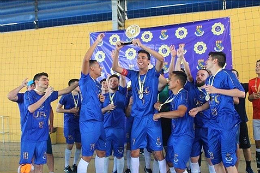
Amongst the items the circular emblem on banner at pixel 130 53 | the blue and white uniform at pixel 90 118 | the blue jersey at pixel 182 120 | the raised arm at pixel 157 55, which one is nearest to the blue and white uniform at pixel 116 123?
the blue and white uniform at pixel 90 118

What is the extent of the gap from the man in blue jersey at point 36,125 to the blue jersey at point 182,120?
1749 mm

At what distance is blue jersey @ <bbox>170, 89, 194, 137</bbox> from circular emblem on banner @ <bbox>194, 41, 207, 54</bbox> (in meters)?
2.62

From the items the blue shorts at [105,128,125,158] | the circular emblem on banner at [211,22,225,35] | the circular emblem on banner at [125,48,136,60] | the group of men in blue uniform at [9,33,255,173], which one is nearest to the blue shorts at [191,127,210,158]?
the group of men in blue uniform at [9,33,255,173]

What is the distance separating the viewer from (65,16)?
27.9 feet

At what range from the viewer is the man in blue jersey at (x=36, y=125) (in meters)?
4.09

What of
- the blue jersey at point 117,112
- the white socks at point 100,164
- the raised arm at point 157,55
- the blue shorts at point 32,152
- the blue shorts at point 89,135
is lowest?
the white socks at point 100,164

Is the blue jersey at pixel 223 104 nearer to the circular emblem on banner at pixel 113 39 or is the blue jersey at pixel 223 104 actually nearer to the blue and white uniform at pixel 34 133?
the blue and white uniform at pixel 34 133

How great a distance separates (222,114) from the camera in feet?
12.3

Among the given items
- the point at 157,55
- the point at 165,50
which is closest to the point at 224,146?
the point at 157,55

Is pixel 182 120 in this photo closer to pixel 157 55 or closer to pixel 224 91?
pixel 224 91

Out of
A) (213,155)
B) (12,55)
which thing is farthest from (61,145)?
(213,155)

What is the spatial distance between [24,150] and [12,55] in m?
5.66

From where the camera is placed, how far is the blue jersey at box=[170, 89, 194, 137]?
395 centimetres

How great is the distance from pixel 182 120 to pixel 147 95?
61cm
